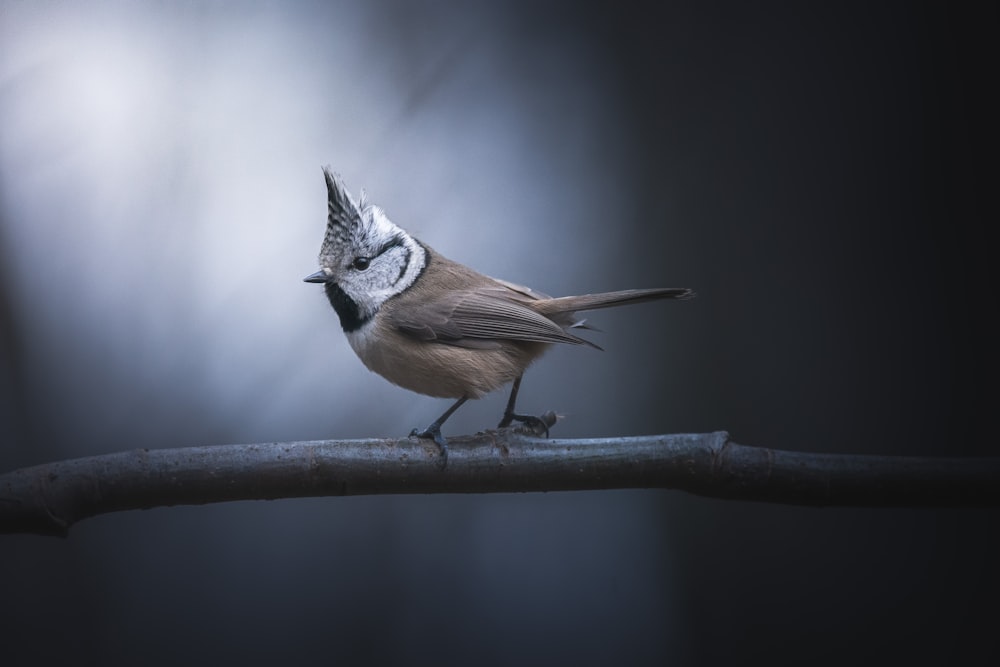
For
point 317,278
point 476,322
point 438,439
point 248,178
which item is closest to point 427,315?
point 476,322

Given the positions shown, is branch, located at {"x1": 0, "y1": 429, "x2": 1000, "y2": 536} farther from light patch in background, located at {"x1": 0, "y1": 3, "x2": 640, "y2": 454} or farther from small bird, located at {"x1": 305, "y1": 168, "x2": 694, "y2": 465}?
light patch in background, located at {"x1": 0, "y1": 3, "x2": 640, "y2": 454}

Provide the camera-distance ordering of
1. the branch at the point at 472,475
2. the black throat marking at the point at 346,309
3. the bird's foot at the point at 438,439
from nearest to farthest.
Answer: the branch at the point at 472,475 < the bird's foot at the point at 438,439 < the black throat marking at the point at 346,309

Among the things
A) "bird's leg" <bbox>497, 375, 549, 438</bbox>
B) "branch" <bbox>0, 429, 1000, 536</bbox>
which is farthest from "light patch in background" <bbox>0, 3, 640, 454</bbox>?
"branch" <bbox>0, 429, 1000, 536</bbox>

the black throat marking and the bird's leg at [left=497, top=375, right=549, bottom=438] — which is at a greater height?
the black throat marking

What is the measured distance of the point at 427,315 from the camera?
1.81 m

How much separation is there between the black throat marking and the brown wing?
0.08 m

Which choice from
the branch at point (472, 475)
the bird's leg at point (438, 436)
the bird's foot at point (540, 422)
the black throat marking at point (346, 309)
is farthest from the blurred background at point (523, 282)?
the branch at point (472, 475)

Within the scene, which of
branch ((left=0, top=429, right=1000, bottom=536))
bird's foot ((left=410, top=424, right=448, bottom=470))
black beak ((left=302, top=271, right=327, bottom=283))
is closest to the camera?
branch ((left=0, top=429, right=1000, bottom=536))

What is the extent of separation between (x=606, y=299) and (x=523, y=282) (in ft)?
1.21

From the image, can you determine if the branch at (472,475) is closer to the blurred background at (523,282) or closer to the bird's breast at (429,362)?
the bird's breast at (429,362)

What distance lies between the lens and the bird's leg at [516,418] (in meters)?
1.69

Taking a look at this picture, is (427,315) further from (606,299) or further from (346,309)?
(606,299)

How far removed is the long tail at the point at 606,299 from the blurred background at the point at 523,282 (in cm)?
20

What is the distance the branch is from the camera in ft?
4.41
